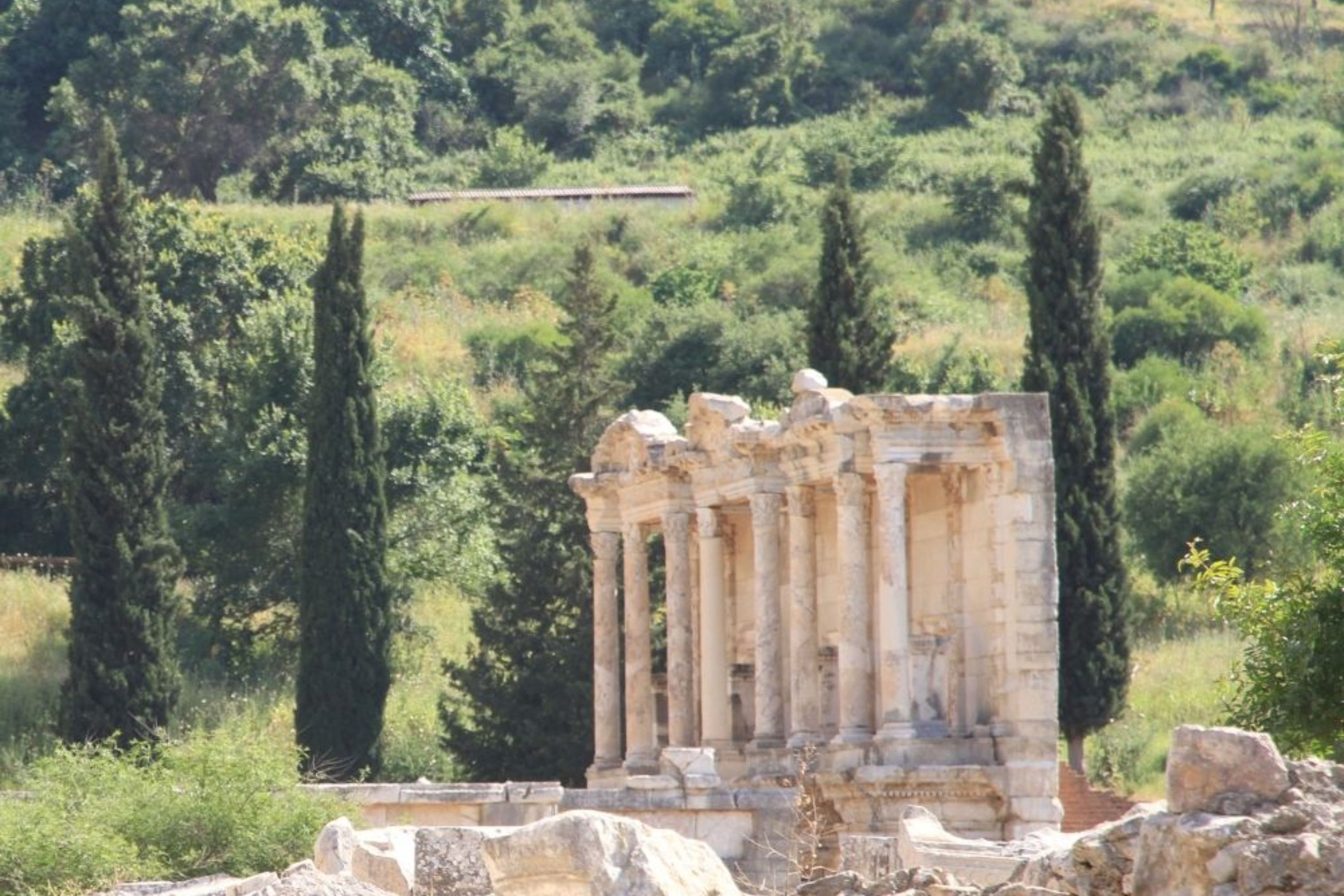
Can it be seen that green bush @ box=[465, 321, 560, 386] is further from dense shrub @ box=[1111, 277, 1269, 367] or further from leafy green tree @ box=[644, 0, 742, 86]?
leafy green tree @ box=[644, 0, 742, 86]

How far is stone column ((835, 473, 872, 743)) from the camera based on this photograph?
117 feet

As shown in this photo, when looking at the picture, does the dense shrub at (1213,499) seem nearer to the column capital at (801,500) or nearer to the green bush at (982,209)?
the column capital at (801,500)

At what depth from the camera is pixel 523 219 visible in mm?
81062

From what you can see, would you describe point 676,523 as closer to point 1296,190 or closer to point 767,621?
point 767,621

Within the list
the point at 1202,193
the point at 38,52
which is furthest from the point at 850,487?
the point at 38,52

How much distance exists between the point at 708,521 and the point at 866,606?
→ 442cm

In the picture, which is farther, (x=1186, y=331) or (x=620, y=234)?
(x=620, y=234)

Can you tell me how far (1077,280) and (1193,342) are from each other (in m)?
24.6

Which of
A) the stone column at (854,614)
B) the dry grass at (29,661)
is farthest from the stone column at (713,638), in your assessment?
the dry grass at (29,661)

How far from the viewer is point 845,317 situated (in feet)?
150

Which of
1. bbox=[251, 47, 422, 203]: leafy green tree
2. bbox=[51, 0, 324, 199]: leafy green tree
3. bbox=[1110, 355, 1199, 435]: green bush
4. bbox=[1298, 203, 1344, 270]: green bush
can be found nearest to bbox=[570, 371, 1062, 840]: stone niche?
bbox=[1110, 355, 1199, 435]: green bush

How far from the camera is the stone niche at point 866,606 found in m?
34.2

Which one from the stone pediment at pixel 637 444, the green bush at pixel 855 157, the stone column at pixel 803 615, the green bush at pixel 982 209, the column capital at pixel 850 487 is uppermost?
the green bush at pixel 855 157

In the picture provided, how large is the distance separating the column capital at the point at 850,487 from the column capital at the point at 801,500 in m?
1.90
